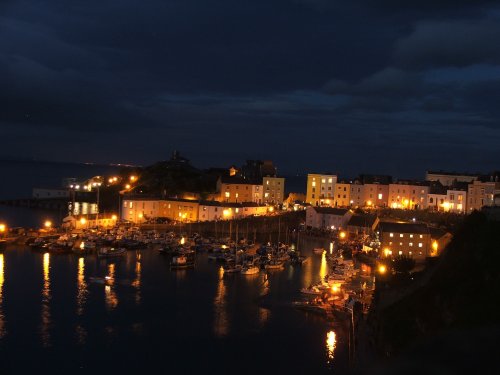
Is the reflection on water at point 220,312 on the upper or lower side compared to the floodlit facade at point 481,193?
lower

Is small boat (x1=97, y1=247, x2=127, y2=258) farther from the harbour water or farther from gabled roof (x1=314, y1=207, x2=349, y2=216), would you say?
gabled roof (x1=314, y1=207, x2=349, y2=216)

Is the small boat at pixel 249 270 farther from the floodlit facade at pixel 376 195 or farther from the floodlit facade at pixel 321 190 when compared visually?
the floodlit facade at pixel 321 190

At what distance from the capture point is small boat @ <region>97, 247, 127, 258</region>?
18973mm

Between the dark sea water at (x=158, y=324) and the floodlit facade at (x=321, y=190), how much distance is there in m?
15.1

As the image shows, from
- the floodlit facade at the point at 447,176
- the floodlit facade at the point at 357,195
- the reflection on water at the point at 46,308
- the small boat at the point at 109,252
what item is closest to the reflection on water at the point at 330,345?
the reflection on water at the point at 46,308

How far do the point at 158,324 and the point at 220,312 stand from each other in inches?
61.5

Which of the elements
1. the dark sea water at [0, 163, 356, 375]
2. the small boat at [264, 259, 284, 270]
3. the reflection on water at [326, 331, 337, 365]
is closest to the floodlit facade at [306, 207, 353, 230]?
the small boat at [264, 259, 284, 270]

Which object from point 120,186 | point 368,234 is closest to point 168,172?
point 120,186

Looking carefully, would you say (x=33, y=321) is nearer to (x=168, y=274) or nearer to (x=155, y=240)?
(x=168, y=274)

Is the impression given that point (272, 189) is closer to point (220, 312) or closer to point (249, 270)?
point (249, 270)

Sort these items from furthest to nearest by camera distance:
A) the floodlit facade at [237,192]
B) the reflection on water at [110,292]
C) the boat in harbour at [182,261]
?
the floodlit facade at [237,192], the boat in harbour at [182,261], the reflection on water at [110,292]

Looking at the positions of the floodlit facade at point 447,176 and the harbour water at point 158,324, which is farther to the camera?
the floodlit facade at point 447,176

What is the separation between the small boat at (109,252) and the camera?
1897cm

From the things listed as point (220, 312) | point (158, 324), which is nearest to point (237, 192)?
point (220, 312)
